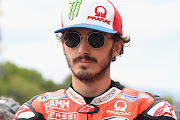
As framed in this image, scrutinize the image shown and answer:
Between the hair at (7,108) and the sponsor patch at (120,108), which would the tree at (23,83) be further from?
the sponsor patch at (120,108)

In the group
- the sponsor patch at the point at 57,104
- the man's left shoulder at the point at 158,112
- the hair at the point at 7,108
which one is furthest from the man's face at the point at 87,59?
the hair at the point at 7,108

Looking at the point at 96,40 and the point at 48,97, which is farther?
the point at 48,97

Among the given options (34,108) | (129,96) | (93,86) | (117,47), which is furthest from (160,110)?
(34,108)

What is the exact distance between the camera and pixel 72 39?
4.06m

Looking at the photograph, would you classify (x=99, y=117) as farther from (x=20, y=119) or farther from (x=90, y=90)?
(x=20, y=119)

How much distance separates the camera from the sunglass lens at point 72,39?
159 inches

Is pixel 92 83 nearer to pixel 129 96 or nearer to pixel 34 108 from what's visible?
pixel 129 96

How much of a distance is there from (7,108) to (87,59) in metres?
1.68

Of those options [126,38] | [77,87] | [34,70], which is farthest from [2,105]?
[34,70]

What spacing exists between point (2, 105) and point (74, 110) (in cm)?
141

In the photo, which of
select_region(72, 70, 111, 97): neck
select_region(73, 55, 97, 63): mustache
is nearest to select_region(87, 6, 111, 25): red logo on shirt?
select_region(73, 55, 97, 63): mustache

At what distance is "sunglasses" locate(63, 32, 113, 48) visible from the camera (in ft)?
13.1

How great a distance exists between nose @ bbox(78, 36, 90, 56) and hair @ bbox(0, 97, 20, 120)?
1.56 m

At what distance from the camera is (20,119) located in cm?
414
